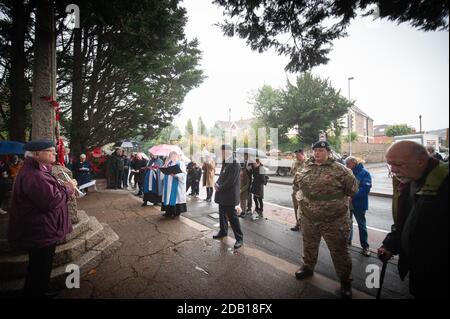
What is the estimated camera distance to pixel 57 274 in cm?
276

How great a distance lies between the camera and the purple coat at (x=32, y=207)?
6.96ft

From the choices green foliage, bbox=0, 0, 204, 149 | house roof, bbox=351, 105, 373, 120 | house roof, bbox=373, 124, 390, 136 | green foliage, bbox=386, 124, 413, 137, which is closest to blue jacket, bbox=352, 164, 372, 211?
green foliage, bbox=0, 0, 204, 149

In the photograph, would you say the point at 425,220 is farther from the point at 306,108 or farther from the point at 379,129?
the point at 379,129

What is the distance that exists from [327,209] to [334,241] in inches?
16.5

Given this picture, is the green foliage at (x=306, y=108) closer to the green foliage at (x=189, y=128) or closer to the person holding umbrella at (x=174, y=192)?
the person holding umbrella at (x=174, y=192)

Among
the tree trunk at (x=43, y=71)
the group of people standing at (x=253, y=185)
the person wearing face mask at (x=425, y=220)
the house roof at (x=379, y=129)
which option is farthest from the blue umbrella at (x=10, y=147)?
the house roof at (x=379, y=129)

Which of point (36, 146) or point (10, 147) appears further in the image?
point (10, 147)

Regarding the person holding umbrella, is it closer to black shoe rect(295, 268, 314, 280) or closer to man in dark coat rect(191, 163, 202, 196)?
black shoe rect(295, 268, 314, 280)

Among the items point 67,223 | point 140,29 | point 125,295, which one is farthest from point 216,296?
point 140,29

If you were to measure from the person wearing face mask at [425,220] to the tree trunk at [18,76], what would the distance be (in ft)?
30.2

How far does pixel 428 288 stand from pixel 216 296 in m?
2.12

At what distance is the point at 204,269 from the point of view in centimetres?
319

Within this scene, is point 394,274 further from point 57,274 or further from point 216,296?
point 57,274

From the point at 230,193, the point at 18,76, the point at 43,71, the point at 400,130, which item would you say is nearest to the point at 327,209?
the point at 230,193
